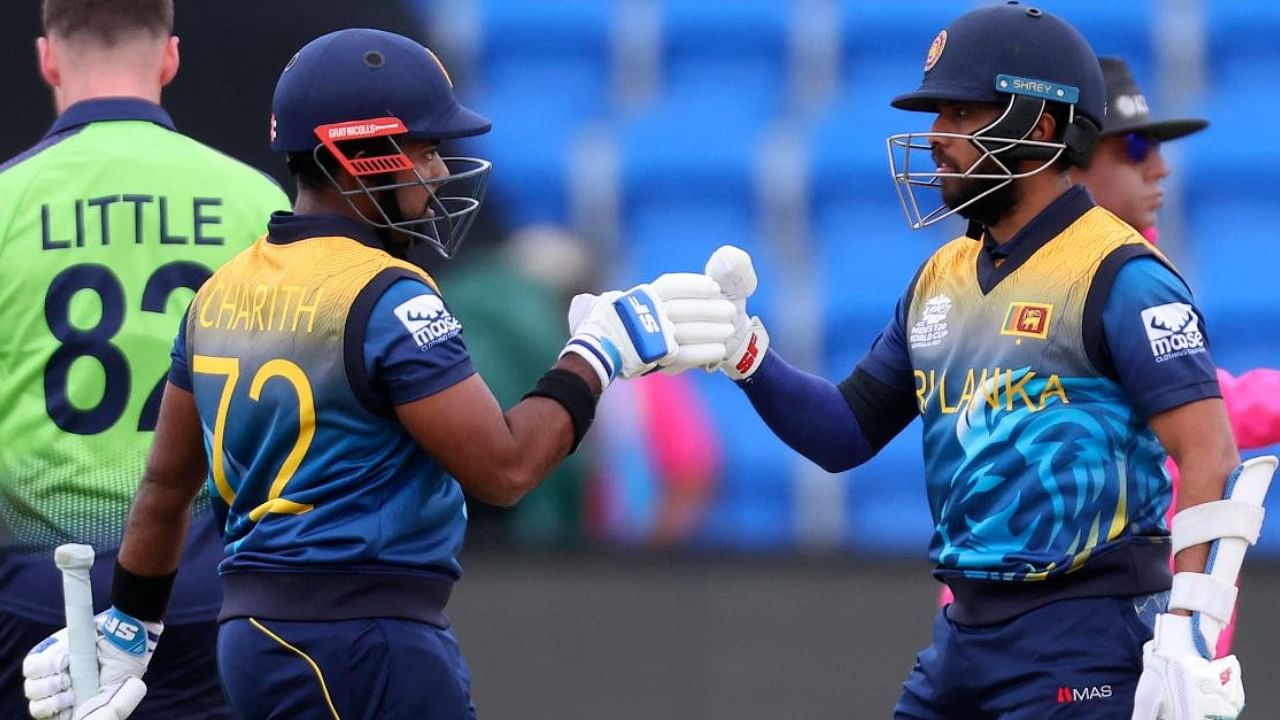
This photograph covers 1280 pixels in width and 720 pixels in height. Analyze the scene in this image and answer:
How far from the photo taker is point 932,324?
3729 mm

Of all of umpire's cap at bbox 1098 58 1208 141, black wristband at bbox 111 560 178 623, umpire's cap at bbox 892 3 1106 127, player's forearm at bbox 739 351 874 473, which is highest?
umpire's cap at bbox 892 3 1106 127

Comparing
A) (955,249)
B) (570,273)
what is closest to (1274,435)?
(955,249)

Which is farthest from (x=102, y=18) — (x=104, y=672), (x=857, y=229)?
(x=857, y=229)

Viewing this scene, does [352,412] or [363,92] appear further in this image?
[363,92]

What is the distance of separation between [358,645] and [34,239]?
4.09ft

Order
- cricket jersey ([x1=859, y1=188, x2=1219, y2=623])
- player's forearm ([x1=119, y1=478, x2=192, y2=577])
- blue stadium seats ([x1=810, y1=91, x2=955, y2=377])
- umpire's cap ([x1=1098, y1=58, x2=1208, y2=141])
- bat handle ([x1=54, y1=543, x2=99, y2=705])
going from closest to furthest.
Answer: cricket jersey ([x1=859, y1=188, x2=1219, y2=623]), player's forearm ([x1=119, y1=478, x2=192, y2=577]), bat handle ([x1=54, y1=543, x2=99, y2=705]), umpire's cap ([x1=1098, y1=58, x2=1208, y2=141]), blue stadium seats ([x1=810, y1=91, x2=955, y2=377])

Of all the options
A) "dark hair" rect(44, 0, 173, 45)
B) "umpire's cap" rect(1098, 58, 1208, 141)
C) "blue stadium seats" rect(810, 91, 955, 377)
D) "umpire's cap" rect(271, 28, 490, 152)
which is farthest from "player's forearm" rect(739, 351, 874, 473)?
"blue stadium seats" rect(810, 91, 955, 377)

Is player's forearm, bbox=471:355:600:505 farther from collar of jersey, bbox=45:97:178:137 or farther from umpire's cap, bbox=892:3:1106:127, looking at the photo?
collar of jersey, bbox=45:97:178:137

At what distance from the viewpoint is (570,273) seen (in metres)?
7.09

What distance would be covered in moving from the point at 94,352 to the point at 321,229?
2.66 feet

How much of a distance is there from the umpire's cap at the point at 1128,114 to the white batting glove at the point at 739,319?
117cm

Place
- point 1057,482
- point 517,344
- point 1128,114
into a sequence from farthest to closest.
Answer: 1. point 517,344
2. point 1128,114
3. point 1057,482

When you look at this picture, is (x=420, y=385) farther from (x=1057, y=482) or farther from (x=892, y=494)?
(x=892, y=494)

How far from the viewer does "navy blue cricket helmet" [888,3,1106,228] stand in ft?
12.0
